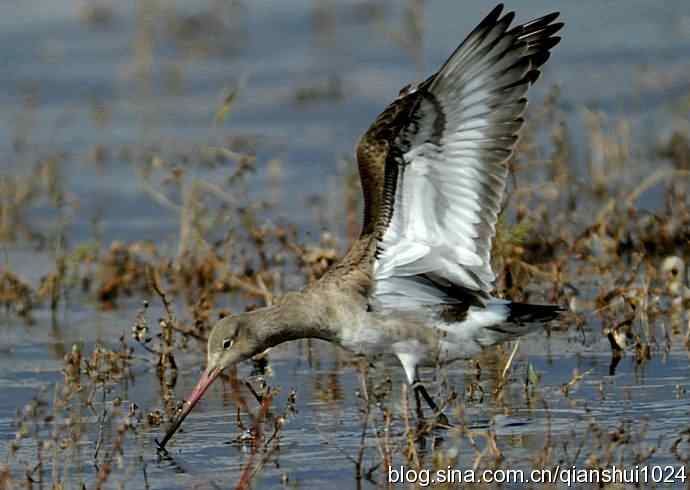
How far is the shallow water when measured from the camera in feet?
Answer: 22.0

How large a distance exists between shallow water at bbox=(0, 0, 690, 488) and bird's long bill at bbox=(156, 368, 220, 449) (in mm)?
82

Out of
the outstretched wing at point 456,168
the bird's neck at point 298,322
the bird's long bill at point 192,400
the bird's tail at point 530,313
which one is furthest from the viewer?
the bird's neck at point 298,322

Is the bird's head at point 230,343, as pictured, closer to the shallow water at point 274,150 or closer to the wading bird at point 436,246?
the wading bird at point 436,246

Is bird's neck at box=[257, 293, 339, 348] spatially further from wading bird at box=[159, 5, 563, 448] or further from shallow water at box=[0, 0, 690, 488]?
shallow water at box=[0, 0, 690, 488]

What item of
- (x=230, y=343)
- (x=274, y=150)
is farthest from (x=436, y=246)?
(x=274, y=150)

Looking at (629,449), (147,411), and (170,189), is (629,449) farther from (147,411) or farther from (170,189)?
(170,189)

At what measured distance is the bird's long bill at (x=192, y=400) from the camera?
21.9ft

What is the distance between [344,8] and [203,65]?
201 cm

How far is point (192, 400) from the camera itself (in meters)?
6.98

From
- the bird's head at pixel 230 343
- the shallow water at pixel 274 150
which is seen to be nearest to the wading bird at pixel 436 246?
the bird's head at pixel 230 343

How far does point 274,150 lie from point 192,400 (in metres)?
6.36

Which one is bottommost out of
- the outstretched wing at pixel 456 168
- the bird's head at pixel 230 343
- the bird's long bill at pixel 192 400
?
the bird's long bill at pixel 192 400

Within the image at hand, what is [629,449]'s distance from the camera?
20.5 feet

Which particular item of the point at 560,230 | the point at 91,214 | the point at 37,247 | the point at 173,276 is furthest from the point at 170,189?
the point at 560,230
